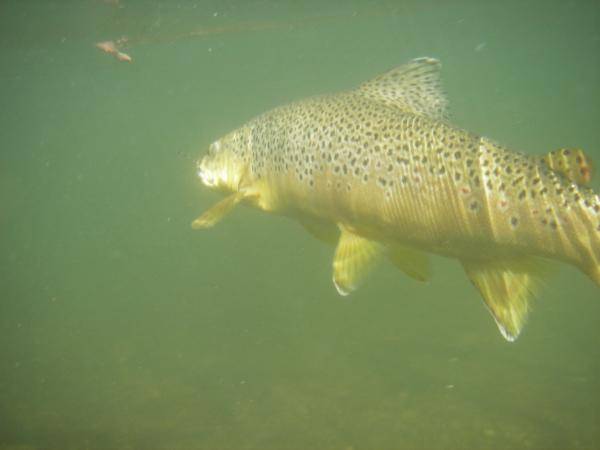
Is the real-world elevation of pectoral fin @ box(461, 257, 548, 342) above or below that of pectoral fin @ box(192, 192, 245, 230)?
above

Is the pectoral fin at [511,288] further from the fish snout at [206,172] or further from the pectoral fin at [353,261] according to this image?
the fish snout at [206,172]

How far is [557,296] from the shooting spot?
10836mm

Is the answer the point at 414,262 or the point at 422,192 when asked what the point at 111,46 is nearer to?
the point at 414,262

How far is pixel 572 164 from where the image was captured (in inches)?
99.3

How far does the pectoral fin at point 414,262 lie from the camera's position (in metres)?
3.41

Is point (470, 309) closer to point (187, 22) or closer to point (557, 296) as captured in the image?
point (557, 296)

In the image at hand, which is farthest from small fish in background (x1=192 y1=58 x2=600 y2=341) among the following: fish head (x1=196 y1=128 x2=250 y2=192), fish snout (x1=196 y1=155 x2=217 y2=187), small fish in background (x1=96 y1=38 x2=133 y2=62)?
small fish in background (x1=96 y1=38 x2=133 y2=62)

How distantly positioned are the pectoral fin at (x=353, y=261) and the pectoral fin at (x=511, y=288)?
2.84ft

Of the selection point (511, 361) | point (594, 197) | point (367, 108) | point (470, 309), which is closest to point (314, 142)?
point (367, 108)

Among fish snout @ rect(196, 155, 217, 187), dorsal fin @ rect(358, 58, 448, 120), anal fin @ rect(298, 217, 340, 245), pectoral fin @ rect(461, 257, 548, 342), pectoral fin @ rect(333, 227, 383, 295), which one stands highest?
dorsal fin @ rect(358, 58, 448, 120)

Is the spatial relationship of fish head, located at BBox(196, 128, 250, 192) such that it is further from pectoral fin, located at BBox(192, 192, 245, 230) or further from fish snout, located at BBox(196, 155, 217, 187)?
pectoral fin, located at BBox(192, 192, 245, 230)

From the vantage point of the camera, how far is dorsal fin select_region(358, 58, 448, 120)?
377cm

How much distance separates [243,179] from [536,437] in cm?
534

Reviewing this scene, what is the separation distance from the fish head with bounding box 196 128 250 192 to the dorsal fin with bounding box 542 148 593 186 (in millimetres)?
3170
